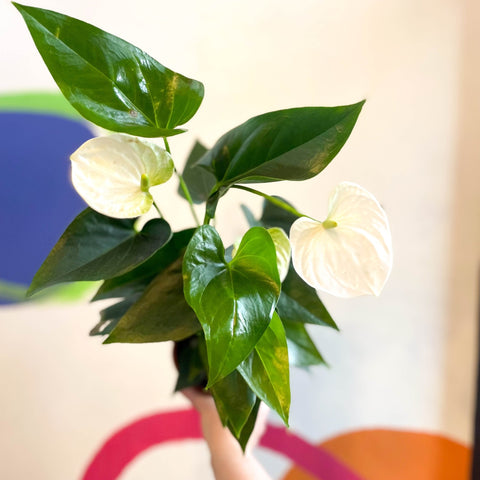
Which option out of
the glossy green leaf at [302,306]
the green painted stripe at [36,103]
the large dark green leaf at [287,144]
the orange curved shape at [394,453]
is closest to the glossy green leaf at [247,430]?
the glossy green leaf at [302,306]

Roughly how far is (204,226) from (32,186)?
0.61 m

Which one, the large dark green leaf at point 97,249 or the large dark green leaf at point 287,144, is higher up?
the large dark green leaf at point 287,144

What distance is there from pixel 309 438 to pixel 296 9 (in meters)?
1.03

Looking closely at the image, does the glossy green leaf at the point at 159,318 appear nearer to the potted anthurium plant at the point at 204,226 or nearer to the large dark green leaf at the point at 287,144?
the potted anthurium plant at the point at 204,226

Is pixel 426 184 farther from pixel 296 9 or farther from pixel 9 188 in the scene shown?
pixel 9 188

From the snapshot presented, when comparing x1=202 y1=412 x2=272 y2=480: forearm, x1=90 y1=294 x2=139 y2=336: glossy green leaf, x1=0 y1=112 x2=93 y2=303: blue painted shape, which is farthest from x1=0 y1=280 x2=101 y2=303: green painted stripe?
x1=202 y1=412 x2=272 y2=480: forearm

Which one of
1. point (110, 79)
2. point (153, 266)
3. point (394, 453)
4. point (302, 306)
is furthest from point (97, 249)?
point (394, 453)

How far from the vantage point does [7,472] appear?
113 cm

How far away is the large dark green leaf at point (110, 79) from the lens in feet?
1.90

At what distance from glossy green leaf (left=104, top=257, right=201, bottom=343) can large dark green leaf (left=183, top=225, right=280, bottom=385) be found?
0.30 ft

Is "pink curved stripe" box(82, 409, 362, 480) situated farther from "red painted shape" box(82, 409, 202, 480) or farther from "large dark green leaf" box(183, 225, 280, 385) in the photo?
"large dark green leaf" box(183, 225, 280, 385)

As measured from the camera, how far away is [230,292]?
1.99 ft

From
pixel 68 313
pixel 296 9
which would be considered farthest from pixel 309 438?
pixel 296 9

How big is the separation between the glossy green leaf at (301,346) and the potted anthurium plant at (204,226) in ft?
0.50
